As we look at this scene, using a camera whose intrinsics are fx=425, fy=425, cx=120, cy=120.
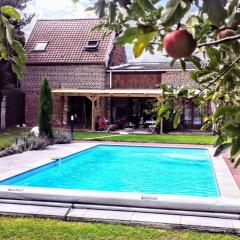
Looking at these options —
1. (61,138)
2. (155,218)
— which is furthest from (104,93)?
(155,218)

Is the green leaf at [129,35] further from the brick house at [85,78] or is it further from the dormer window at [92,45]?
the dormer window at [92,45]

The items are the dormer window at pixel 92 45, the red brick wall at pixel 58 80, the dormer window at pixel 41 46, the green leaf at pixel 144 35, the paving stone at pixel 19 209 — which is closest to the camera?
the green leaf at pixel 144 35

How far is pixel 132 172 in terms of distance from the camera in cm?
1530

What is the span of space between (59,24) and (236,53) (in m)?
36.5

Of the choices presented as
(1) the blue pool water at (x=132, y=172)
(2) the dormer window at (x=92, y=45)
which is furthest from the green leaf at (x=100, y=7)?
(2) the dormer window at (x=92, y=45)

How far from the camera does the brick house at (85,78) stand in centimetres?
3225

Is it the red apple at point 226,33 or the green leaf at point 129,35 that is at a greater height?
the red apple at point 226,33

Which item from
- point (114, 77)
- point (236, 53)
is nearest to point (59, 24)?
point (114, 77)

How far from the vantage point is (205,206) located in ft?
23.6

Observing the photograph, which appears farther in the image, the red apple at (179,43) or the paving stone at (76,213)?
the paving stone at (76,213)

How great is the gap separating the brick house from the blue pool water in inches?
494

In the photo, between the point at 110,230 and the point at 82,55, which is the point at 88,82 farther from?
the point at 110,230

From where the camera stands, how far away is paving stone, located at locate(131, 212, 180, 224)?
6886 millimetres

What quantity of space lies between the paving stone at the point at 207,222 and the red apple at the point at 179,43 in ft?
19.6
